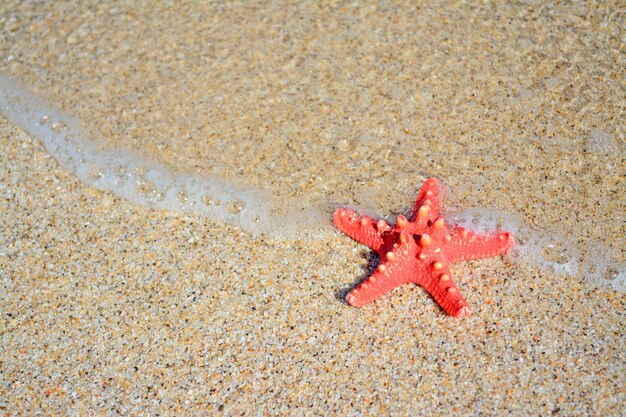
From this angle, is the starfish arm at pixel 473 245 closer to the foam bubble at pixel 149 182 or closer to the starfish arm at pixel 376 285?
the starfish arm at pixel 376 285

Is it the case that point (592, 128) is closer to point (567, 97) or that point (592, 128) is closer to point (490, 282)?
point (567, 97)

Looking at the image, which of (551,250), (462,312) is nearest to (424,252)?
(462,312)

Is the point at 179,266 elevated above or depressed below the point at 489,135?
below

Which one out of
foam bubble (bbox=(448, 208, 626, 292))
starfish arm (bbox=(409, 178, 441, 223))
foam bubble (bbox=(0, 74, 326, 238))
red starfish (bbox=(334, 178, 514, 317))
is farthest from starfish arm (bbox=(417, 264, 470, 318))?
foam bubble (bbox=(0, 74, 326, 238))

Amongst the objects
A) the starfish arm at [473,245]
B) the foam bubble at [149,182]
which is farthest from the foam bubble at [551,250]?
the foam bubble at [149,182]

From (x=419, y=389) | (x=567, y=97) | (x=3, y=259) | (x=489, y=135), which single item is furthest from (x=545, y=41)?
(x=3, y=259)

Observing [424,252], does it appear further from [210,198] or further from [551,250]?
[210,198]
